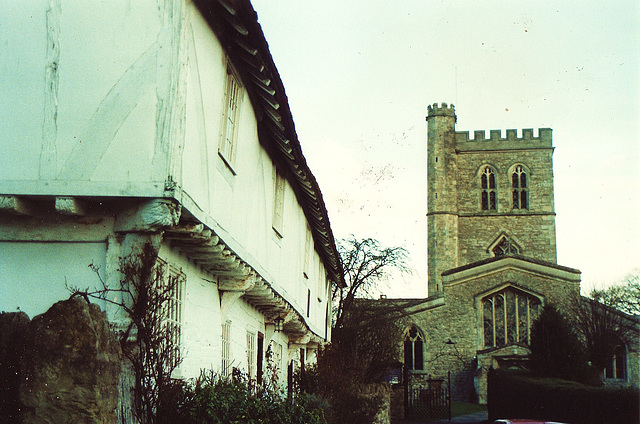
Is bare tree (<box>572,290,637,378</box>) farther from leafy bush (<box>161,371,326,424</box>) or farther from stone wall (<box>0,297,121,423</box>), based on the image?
stone wall (<box>0,297,121,423</box>)

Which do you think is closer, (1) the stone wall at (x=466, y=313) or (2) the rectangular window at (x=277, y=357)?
(2) the rectangular window at (x=277, y=357)

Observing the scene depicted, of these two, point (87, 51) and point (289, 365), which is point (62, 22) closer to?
point (87, 51)

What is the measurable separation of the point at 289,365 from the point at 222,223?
11.2 meters

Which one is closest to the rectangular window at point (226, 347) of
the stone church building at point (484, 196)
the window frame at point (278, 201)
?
the window frame at point (278, 201)

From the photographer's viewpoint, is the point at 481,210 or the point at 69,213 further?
the point at 481,210

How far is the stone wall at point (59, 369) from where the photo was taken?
5.31 metres

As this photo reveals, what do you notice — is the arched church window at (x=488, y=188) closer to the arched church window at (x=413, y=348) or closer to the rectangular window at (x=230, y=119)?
the arched church window at (x=413, y=348)

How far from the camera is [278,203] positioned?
14.0 m

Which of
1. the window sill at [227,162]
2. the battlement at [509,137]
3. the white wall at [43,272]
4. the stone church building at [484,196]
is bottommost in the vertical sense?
the white wall at [43,272]

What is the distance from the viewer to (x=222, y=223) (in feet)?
30.2

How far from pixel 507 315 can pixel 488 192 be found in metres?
18.9

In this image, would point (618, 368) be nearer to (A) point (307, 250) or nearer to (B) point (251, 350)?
(A) point (307, 250)

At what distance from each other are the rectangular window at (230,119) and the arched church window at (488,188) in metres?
56.3

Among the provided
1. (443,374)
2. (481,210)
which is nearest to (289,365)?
(443,374)
